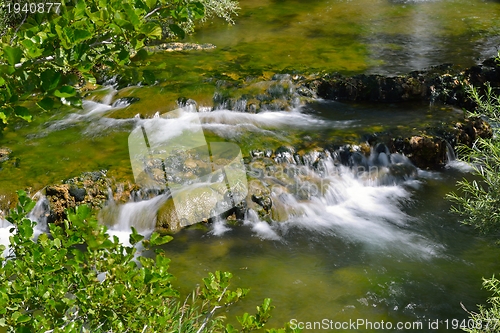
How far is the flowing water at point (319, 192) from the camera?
22.9 ft

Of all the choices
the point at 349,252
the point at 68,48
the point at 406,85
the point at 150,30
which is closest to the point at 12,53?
the point at 68,48

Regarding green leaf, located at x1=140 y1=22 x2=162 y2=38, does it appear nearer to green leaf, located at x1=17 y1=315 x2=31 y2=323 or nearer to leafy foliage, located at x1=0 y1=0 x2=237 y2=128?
leafy foliage, located at x1=0 y1=0 x2=237 y2=128

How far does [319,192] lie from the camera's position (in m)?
9.45

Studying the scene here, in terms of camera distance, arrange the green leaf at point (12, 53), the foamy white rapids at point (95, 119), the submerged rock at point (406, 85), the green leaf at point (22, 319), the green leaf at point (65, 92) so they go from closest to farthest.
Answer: the green leaf at point (12, 53)
the green leaf at point (65, 92)
the green leaf at point (22, 319)
the foamy white rapids at point (95, 119)
the submerged rock at point (406, 85)

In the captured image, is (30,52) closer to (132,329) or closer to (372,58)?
(132,329)

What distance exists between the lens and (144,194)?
9.06 meters

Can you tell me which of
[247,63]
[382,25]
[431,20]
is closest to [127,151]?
[247,63]

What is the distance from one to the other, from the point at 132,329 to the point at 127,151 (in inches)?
278

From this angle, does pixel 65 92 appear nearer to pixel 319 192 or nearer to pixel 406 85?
pixel 319 192

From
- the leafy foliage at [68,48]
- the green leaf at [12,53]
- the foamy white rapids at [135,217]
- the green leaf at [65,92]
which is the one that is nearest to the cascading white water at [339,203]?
the foamy white rapids at [135,217]

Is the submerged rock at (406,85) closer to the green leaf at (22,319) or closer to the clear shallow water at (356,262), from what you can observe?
the clear shallow water at (356,262)

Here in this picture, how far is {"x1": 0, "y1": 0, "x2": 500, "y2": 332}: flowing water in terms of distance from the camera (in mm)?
6992

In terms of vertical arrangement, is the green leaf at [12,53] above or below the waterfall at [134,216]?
above

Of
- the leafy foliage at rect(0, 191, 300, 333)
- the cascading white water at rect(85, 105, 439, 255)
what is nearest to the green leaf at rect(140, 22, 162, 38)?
the leafy foliage at rect(0, 191, 300, 333)
